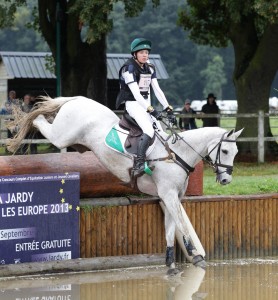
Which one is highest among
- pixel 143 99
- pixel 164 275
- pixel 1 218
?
pixel 143 99

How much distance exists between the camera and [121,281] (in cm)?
1312

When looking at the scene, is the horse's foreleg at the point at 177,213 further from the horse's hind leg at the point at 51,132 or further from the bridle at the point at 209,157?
the horse's hind leg at the point at 51,132

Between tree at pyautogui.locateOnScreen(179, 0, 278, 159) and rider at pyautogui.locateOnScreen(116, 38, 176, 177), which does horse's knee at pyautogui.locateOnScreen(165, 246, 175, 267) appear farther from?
tree at pyautogui.locateOnScreen(179, 0, 278, 159)

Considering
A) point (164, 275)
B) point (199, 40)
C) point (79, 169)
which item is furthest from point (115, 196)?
point (199, 40)

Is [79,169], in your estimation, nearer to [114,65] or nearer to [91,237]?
[91,237]

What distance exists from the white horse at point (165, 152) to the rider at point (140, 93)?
11.1 inches

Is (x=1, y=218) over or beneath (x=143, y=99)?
beneath

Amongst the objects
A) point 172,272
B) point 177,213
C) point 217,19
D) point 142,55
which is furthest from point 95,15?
point 172,272

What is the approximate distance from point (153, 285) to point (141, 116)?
2.40m

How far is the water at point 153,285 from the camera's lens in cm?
1206

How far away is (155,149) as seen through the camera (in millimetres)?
13914

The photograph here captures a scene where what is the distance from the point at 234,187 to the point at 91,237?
3.46 m

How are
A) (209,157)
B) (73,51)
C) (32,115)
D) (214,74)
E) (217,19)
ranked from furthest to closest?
(214,74)
(217,19)
(73,51)
(32,115)
(209,157)

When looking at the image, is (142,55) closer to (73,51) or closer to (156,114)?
(156,114)
